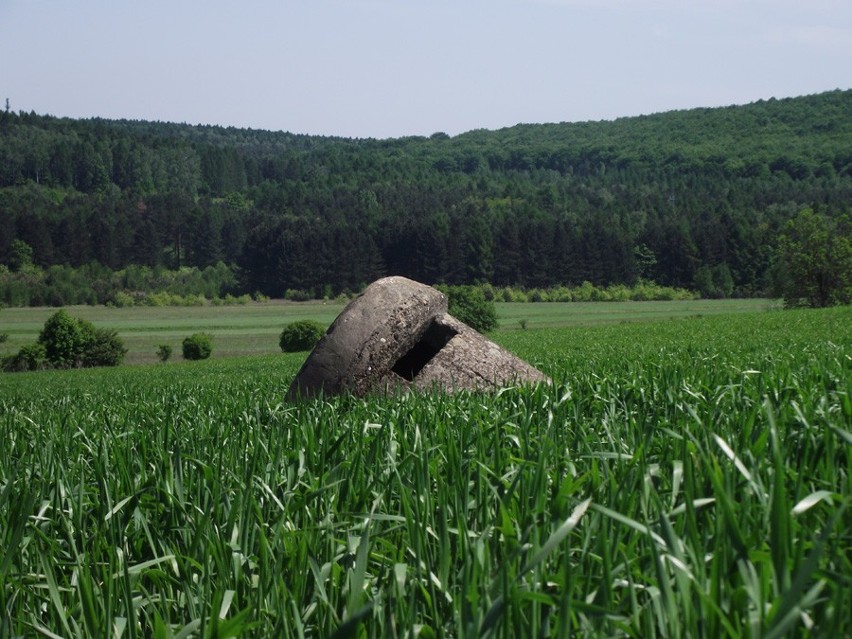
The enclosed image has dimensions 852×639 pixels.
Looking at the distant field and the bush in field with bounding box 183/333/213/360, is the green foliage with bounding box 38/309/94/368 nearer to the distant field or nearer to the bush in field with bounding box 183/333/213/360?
the distant field

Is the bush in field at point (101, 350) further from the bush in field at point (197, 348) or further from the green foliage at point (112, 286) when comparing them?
the green foliage at point (112, 286)

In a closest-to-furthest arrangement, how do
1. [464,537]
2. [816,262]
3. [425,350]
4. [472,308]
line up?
[464,537]
[425,350]
[472,308]
[816,262]

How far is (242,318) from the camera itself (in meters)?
94.4

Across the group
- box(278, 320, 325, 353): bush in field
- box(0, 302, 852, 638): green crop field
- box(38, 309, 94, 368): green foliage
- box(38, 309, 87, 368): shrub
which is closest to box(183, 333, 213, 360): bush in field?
box(278, 320, 325, 353): bush in field

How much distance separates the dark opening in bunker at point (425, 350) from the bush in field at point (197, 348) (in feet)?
162

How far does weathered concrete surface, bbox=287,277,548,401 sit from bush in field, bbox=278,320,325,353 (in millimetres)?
47958

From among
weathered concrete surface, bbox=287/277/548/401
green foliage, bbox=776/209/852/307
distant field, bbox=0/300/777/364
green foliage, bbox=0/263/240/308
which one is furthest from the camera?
green foliage, bbox=0/263/240/308

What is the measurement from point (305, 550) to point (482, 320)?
63175 millimetres

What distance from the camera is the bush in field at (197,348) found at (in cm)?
→ 5838

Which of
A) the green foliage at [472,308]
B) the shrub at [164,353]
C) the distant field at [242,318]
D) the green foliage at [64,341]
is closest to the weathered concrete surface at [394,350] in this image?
the distant field at [242,318]

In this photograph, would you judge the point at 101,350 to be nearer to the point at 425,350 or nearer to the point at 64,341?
the point at 64,341

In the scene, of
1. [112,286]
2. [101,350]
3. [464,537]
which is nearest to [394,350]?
[464,537]

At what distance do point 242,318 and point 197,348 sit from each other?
1432 inches

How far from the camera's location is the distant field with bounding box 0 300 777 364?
6806 centimetres
